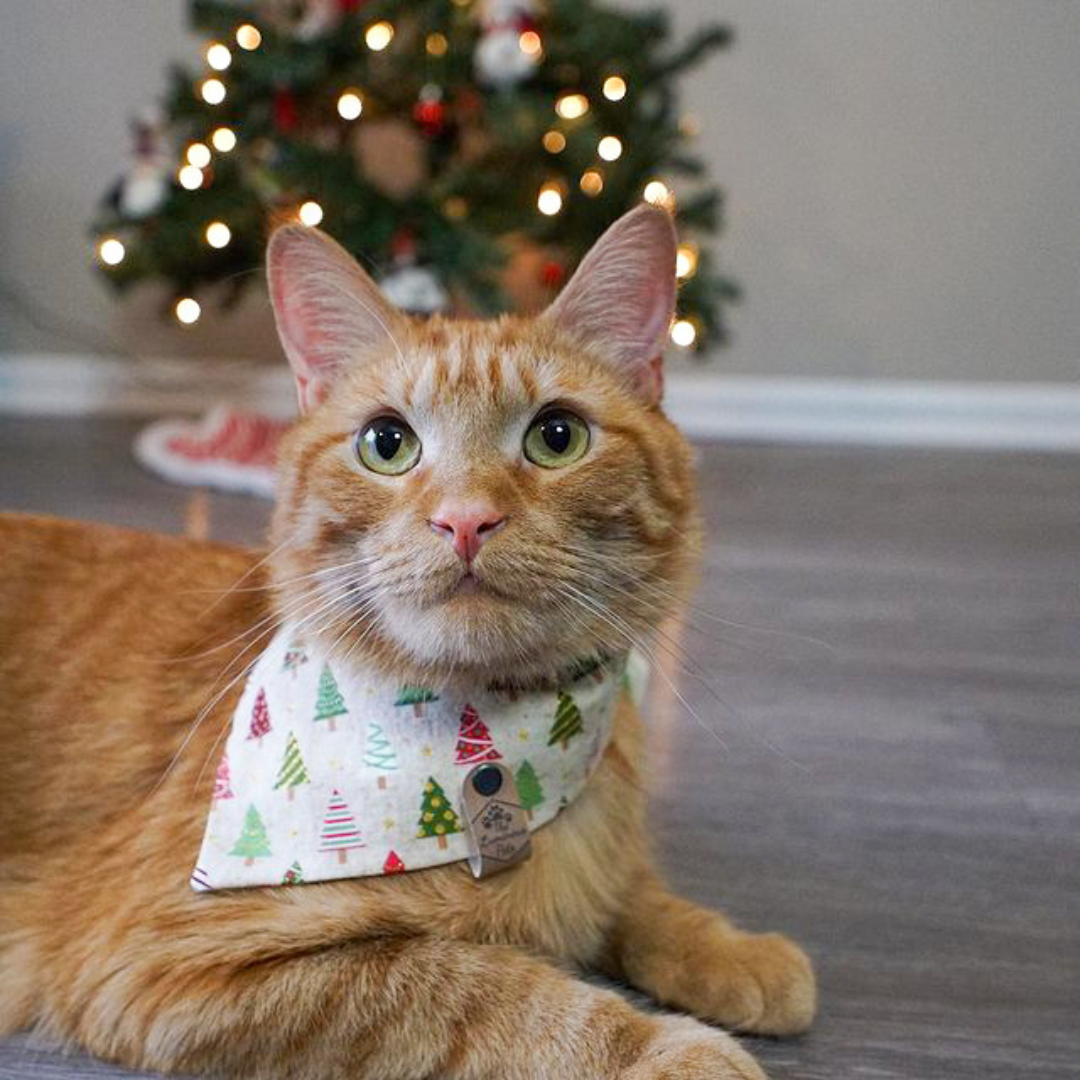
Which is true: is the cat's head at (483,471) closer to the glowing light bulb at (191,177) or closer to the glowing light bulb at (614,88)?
the glowing light bulb at (614,88)

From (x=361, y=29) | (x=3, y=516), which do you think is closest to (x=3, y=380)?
(x=361, y=29)

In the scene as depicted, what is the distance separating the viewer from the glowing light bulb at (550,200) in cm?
297

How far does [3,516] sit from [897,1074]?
106 cm

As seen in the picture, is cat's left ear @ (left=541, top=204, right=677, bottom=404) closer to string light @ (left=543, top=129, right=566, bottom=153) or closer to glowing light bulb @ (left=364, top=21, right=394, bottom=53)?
string light @ (left=543, top=129, right=566, bottom=153)

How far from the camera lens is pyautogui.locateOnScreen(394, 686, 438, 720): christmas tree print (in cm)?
109

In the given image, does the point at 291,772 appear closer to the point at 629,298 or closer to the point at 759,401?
the point at 629,298

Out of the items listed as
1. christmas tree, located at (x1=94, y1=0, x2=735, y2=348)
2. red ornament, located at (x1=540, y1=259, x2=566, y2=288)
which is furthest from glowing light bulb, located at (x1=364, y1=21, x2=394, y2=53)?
A: red ornament, located at (x1=540, y1=259, x2=566, y2=288)

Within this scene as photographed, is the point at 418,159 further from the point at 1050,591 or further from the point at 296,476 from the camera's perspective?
the point at 296,476

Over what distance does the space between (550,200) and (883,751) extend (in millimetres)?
1671

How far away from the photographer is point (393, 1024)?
39.7 inches

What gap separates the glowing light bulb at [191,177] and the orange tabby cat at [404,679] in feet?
6.43

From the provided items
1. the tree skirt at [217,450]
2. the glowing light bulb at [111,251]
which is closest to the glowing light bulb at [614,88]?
the tree skirt at [217,450]

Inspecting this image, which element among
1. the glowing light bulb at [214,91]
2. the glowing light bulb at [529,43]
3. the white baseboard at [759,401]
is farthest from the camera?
the white baseboard at [759,401]

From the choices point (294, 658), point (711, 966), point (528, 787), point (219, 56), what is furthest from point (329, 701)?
point (219, 56)
